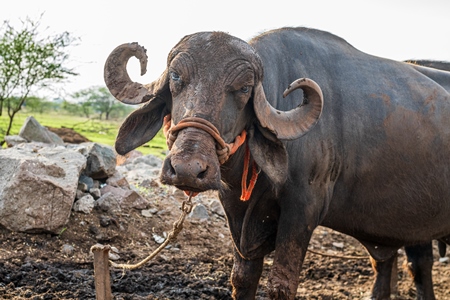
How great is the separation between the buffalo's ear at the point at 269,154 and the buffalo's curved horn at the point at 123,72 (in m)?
0.74

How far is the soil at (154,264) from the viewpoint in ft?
17.2

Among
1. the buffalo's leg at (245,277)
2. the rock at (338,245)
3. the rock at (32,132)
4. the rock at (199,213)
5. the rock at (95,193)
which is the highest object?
the rock at (32,132)

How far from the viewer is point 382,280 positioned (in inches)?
244

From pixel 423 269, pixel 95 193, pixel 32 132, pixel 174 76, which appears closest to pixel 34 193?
pixel 95 193

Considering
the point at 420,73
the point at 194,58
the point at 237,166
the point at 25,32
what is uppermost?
the point at 25,32

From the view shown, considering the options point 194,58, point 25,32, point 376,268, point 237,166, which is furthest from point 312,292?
point 25,32

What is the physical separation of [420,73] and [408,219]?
128 centimetres

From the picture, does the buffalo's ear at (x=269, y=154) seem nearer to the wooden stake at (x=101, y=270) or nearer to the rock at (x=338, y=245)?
the wooden stake at (x=101, y=270)

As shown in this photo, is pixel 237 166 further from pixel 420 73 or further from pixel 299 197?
pixel 420 73

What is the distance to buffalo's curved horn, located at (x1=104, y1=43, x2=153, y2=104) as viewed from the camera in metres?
3.72

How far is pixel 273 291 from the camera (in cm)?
409

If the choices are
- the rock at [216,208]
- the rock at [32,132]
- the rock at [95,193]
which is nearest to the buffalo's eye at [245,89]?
the rock at [95,193]

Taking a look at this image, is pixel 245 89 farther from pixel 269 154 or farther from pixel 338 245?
pixel 338 245

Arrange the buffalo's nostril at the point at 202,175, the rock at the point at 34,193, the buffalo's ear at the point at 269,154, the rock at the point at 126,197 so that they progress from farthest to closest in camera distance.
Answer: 1. the rock at the point at 126,197
2. the rock at the point at 34,193
3. the buffalo's ear at the point at 269,154
4. the buffalo's nostril at the point at 202,175
